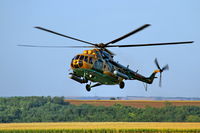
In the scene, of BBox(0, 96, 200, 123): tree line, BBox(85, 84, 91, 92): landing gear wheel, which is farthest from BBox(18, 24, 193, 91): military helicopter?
BBox(0, 96, 200, 123): tree line

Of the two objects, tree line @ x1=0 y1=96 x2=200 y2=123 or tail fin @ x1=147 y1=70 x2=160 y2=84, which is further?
tree line @ x1=0 y1=96 x2=200 y2=123

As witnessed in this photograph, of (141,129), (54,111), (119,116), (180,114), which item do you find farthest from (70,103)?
(141,129)

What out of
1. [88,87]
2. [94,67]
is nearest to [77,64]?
[94,67]

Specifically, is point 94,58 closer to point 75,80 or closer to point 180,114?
point 75,80

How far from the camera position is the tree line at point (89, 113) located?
362 feet

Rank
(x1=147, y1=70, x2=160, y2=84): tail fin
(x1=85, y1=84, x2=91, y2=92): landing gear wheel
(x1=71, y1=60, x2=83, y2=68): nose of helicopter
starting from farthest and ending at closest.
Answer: (x1=147, y1=70, x2=160, y2=84): tail fin
(x1=85, y1=84, x2=91, y2=92): landing gear wheel
(x1=71, y1=60, x2=83, y2=68): nose of helicopter

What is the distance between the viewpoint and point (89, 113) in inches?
4486

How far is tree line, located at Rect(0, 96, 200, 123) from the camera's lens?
362 feet

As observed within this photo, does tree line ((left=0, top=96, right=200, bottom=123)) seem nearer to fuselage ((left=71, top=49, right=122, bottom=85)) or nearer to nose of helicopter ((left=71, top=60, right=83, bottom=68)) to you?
fuselage ((left=71, top=49, right=122, bottom=85))

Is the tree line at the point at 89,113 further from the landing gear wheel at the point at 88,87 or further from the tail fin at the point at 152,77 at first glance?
the landing gear wheel at the point at 88,87

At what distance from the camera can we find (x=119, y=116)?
11175 centimetres

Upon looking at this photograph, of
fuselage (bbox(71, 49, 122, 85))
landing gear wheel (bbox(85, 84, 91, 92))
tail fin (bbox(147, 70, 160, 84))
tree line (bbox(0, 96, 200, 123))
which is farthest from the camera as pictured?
tree line (bbox(0, 96, 200, 123))

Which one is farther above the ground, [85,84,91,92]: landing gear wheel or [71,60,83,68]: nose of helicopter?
[71,60,83,68]: nose of helicopter

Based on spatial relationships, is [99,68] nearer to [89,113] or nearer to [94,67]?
[94,67]
